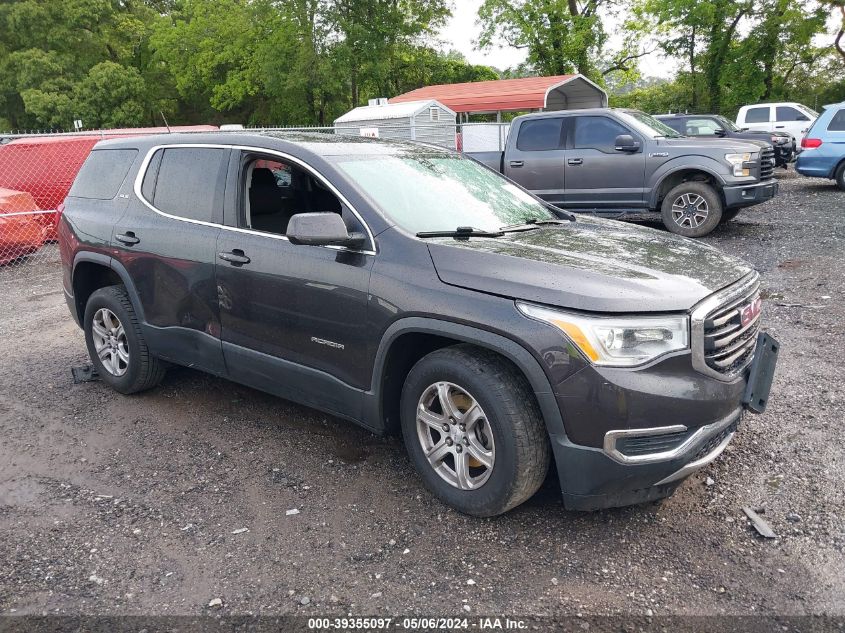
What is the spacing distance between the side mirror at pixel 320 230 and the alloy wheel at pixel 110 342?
2117 millimetres

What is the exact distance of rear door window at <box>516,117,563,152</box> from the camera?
36.0ft

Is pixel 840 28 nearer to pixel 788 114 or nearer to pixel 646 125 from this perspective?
pixel 788 114

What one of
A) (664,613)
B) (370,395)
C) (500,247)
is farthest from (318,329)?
(664,613)

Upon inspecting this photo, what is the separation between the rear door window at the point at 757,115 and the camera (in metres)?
22.0

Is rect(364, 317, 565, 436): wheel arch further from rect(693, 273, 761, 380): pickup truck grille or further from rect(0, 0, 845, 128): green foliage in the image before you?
rect(0, 0, 845, 128): green foliage

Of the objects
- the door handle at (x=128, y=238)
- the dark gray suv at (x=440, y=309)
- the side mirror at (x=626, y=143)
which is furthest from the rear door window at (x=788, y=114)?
the door handle at (x=128, y=238)

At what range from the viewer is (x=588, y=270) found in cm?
306

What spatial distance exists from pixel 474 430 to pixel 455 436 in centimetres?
10

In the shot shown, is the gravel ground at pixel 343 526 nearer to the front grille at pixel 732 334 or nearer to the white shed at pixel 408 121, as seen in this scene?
the front grille at pixel 732 334

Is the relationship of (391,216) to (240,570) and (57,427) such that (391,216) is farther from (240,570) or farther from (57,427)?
(57,427)

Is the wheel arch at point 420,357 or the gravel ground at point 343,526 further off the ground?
the wheel arch at point 420,357

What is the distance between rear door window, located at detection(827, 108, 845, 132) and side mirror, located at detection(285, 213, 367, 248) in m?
13.8

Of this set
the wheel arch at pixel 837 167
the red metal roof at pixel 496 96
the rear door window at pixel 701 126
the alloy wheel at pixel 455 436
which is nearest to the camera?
the alloy wheel at pixel 455 436

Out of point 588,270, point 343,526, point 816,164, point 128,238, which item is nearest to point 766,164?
point 816,164
